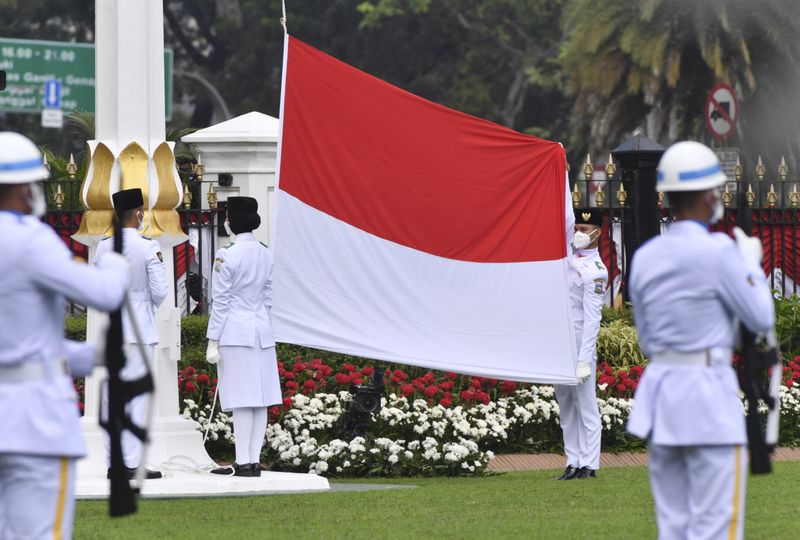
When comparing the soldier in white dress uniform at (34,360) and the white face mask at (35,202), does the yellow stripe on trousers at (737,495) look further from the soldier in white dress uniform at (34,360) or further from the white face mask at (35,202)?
the white face mask at (35,202)

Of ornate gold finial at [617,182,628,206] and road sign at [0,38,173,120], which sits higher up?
road sign at [0,38,173,120]

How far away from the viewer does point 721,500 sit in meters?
6.15

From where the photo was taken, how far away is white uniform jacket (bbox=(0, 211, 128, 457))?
5.57m

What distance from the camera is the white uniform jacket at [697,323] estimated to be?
244 inches

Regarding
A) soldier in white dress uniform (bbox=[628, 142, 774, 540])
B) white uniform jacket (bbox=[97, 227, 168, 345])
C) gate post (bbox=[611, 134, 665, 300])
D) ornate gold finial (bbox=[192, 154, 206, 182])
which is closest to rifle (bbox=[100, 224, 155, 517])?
soldier in white dress uniform (bbox=[628, 142, 774, 540])

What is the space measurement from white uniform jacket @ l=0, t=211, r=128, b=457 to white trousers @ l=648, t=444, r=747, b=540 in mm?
2190

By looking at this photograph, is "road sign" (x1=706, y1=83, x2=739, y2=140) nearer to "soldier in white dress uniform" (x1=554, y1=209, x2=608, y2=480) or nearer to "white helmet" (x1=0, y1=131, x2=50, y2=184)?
"soldier in white dress uniform" (x1=554, y1=209, x2=608, y2=480)

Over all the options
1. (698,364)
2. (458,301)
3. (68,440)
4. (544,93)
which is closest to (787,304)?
(458,301)

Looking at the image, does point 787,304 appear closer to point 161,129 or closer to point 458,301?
point 458,301

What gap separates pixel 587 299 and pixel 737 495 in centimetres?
569

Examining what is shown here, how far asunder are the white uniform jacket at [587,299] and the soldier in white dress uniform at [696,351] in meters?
5.38

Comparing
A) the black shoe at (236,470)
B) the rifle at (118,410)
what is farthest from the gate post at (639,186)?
the rifle at (118,410)

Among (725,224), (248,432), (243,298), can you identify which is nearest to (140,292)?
(243,298)

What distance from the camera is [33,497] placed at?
5.54 m
